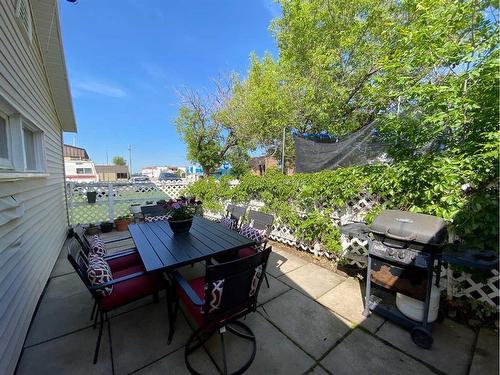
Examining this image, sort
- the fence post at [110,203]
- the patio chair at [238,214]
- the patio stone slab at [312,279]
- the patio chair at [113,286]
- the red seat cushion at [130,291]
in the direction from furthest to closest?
the fence post at [110,203] → the patio chair at [238,214] → the patio stone slab at [312,279] → the red seat cushion at [130,291] → the patio chair at [113,286]

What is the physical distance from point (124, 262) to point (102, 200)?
438 cm

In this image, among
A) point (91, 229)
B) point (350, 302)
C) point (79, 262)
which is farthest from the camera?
point (91, 229)

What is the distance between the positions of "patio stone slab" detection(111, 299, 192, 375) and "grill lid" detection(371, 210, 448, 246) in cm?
206

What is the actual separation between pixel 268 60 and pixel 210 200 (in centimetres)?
696

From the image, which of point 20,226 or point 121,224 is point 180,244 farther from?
point 121,224

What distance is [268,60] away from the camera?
904 cm

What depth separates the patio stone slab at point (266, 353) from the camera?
1538 millimetres

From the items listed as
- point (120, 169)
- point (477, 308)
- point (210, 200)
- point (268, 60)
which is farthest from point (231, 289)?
point (120, 169)

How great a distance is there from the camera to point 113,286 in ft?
6.18

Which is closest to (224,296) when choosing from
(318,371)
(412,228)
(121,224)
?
(318,371)

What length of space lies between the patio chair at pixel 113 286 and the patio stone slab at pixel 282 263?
1.63m

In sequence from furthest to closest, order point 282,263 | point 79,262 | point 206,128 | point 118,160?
point 118,160 < point 206,128 < point 282,263 < point 79,262

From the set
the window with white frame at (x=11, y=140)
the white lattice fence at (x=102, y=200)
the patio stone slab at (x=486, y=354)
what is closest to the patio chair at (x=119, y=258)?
the window with white frame at (x=11, y=140)

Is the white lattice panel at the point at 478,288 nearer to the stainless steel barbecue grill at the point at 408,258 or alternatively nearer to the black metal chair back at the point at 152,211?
the stainless steel barbecue grill at the point at 408,258
